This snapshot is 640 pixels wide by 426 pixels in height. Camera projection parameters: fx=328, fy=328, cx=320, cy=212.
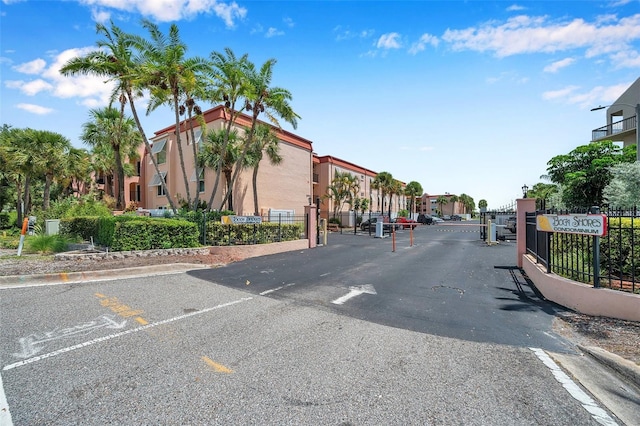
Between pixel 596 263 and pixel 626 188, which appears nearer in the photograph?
pixel 596 263

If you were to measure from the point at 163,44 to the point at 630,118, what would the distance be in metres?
40.8

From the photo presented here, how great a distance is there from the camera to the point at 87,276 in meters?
8.71

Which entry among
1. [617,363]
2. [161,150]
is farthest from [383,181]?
[617,363]

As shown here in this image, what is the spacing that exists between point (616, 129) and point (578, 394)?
141ft

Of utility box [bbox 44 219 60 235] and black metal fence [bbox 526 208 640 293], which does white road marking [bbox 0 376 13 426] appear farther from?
utility box [bbox 44 219 60 235]

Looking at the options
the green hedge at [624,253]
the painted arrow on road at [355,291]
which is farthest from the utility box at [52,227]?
the green hedge at [624,253]

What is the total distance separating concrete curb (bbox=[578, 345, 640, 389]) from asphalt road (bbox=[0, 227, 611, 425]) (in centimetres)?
30

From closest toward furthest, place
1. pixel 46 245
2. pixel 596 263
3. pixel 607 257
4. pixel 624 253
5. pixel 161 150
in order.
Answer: pixel 596 263, pixel 624 253, pixel 607 257, pixel 46 245, pixel 161 150

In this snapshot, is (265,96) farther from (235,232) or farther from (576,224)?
(576,224)

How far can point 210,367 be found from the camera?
3.81 m

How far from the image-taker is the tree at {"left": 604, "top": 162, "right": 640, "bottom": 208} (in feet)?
58.4

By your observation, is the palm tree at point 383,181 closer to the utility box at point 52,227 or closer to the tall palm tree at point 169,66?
the tall palm tree at point 169,66

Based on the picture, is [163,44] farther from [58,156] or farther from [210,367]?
[210,367]

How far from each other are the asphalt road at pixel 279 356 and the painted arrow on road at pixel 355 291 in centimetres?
7
